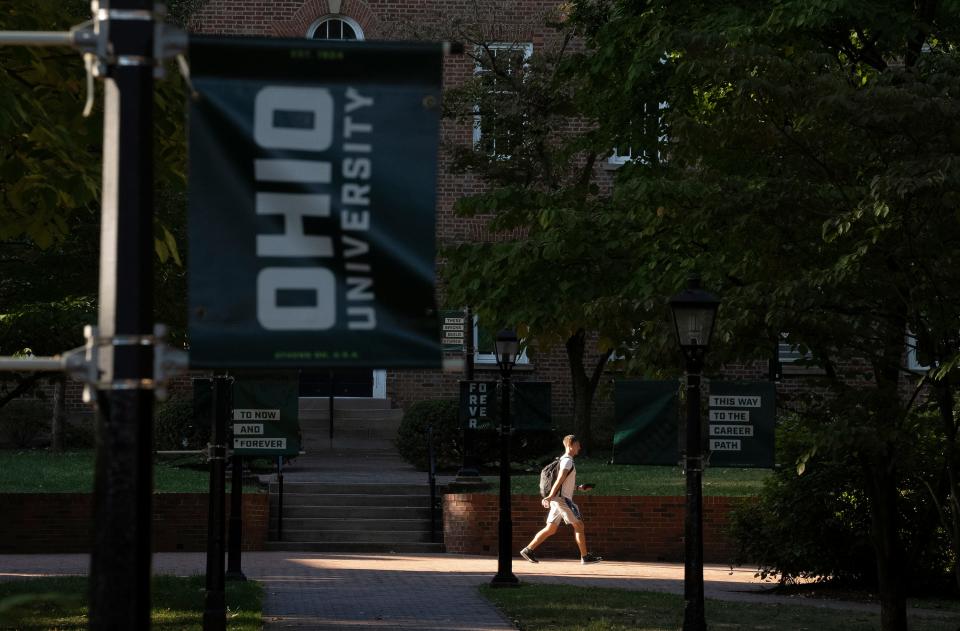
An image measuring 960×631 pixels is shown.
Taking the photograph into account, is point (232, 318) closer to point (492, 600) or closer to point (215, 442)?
point (215, 442)

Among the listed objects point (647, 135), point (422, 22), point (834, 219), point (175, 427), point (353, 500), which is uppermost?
point (422, 22)

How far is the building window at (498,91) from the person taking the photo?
27.1 metres

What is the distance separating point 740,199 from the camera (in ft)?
37.8

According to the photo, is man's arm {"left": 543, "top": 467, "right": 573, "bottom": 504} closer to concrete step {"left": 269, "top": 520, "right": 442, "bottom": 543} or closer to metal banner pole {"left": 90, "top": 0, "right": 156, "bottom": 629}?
concrete step {"left": 269, "top": 520, "right": 442, "bottom": 543}

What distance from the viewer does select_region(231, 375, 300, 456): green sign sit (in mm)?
14344

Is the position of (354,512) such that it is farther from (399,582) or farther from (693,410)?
(693,410)

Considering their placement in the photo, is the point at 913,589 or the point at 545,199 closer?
the point at 545,199

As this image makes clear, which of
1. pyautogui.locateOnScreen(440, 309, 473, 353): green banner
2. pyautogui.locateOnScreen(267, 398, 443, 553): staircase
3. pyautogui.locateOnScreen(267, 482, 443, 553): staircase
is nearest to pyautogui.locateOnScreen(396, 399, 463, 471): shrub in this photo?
pyautogui.locateOnScreen(267, 398, 443, 553): staircase

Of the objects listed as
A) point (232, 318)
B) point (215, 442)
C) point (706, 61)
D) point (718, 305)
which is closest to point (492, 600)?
point (215, 442)

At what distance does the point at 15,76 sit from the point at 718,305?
5.89 meters

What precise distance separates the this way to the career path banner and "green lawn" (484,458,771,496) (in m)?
17.3

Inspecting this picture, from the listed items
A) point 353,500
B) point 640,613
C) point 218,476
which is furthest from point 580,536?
point 218,476

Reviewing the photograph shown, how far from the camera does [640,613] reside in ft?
48.2

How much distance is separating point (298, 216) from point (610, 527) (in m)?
17.3
